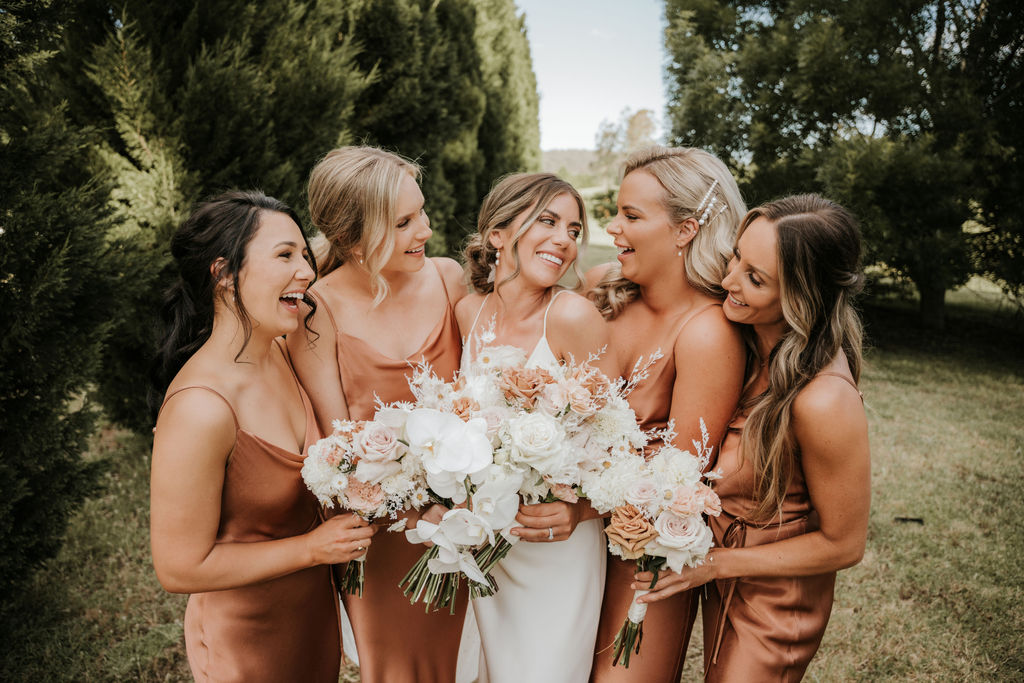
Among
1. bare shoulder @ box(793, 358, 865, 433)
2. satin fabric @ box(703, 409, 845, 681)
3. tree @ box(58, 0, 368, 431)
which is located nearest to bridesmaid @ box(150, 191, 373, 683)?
satin fabric @ box(703, 409, 845, 681)

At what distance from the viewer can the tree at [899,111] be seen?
35.6 ft

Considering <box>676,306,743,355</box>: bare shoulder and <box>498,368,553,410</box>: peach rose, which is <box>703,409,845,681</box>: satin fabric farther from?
<box>498,368,553,410</box>: peach rose

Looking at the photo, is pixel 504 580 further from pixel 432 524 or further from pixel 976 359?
pixel 976 359

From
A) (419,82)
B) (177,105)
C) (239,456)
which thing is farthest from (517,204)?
(419,82)

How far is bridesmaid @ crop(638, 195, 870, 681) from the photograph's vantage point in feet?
7.64

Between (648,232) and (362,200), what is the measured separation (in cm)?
144

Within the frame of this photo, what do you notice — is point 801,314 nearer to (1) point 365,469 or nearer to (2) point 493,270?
(2) point 493,270

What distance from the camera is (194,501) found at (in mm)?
2074

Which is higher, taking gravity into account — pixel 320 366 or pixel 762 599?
pixel 320 366

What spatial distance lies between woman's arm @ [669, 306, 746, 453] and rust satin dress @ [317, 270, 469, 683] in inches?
47.5

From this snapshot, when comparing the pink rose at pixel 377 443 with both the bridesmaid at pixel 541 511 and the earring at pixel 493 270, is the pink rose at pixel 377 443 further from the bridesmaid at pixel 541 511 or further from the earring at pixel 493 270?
the earring at pixel 493 270

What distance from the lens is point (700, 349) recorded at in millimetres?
2668

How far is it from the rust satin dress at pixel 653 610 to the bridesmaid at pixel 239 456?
127 centimetres

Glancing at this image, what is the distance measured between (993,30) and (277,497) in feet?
48.8
